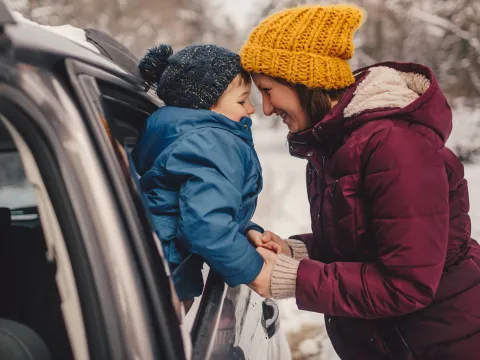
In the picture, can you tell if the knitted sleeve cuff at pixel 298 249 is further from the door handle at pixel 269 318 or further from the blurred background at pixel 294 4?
the blurred background at pixel 294 4

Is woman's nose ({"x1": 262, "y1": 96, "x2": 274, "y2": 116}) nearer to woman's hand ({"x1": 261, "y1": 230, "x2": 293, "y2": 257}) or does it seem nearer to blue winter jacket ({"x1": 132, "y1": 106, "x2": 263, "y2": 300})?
blue winter jacket ({"x1": 132, "y1": 106, "x2": 263, "y2": 300})

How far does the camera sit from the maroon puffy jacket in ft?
4.70

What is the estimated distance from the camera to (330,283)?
1571mm

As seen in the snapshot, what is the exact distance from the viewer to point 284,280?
164cm

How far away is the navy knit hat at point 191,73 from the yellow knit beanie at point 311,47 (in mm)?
153

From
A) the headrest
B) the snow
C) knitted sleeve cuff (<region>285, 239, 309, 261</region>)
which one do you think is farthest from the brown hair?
the headrest

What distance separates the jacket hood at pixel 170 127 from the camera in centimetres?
166

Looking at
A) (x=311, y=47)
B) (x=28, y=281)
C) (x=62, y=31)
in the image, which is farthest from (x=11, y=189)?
(x=311, y=47)

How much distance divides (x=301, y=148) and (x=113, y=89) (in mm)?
751

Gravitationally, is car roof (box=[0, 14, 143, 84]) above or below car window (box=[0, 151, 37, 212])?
below

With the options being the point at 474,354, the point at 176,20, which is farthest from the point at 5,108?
the point at 176,20

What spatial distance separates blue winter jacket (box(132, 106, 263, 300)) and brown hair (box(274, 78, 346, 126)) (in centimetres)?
27

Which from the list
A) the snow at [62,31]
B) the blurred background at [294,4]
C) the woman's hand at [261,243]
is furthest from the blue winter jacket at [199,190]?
the blurred background at [294,4]

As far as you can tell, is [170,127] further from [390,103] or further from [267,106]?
[390,103]
